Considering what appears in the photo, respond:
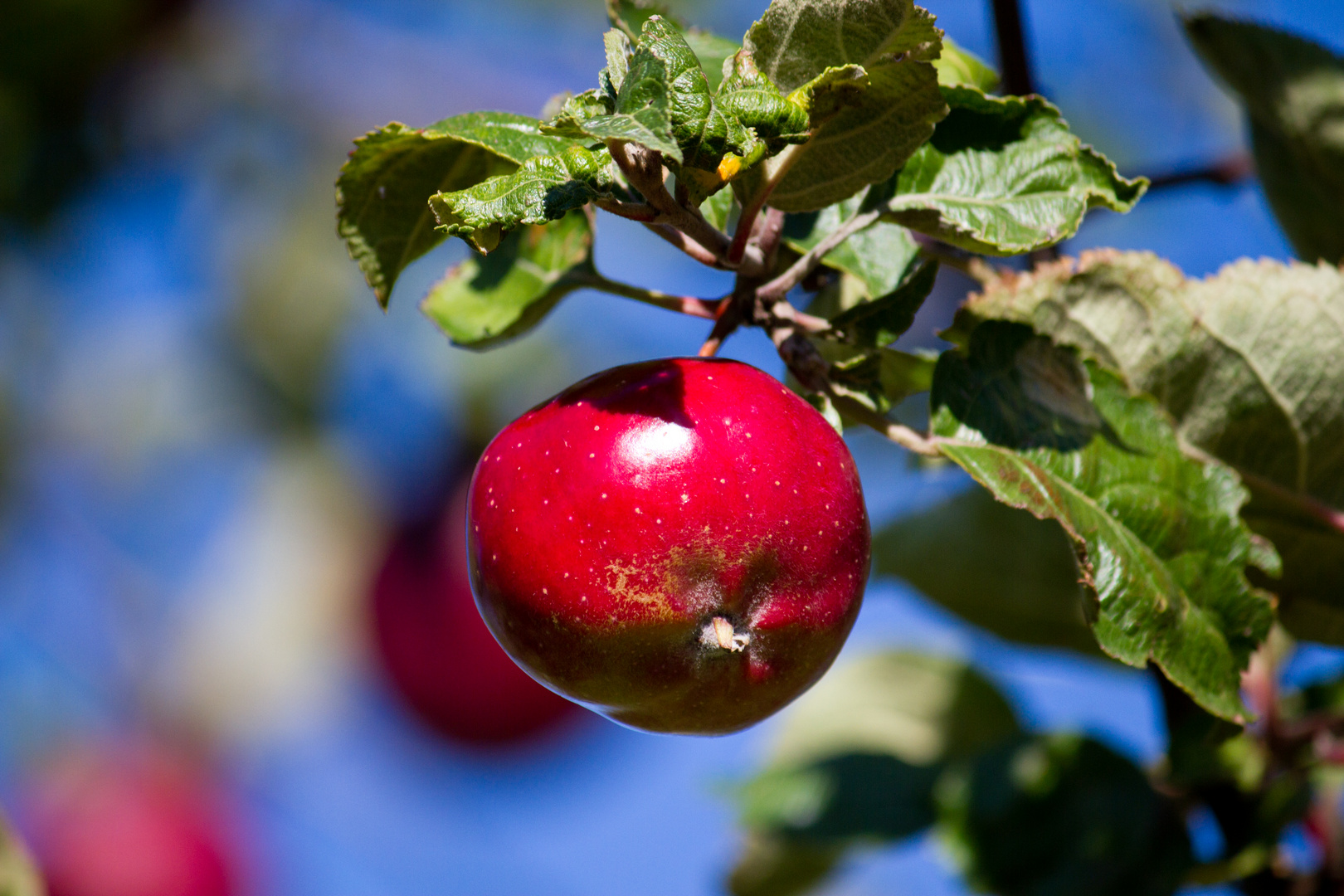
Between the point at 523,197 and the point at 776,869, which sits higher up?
the point at 523,197

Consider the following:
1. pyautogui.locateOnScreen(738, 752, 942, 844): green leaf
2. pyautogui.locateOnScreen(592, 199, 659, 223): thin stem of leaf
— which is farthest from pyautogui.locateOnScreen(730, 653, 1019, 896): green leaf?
pyautogui.locateOnScreen(592, 199, 659, 223): thin stem of leaf

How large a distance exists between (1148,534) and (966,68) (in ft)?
1.03

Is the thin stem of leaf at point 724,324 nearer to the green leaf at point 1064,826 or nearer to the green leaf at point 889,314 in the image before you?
the green leaf at point 889,314

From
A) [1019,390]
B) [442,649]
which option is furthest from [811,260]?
[442,649]

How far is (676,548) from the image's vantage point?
1.73ft

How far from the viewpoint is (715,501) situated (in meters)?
0.53

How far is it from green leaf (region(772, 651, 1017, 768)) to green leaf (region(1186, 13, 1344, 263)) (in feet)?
1.98

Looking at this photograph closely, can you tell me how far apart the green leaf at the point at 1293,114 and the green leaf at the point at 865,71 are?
49 cm

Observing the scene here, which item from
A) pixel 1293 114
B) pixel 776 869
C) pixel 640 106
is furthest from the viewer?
pixel 776 869

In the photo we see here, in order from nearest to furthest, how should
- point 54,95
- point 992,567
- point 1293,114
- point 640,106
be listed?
point 640,106
point 1293,114
point 992,567
point 54,95

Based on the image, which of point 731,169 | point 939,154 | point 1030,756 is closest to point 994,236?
point 939,154

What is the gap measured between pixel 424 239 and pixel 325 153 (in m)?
1.98

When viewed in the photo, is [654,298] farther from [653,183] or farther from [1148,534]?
[1148,534]

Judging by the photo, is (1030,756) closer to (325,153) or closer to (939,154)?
(939,154)
